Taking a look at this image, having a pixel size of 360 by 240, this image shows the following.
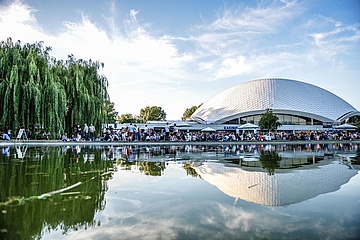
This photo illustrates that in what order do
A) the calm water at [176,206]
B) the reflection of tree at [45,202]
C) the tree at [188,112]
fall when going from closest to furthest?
the calm water at [176,206], the reflection of tree at [45,202], the tree at [188,112]

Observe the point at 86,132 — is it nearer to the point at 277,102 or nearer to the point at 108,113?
the point at 108,113

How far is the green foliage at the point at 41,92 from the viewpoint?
50.9 ft

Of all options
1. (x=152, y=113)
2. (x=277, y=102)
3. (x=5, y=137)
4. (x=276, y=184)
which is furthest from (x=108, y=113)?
(x=276, y=184)

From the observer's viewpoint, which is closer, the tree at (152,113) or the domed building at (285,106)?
the domed building at (285,106)

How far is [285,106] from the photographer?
5047 cm

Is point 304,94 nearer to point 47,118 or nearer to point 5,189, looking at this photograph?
point 47,118

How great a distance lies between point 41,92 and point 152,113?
59.9 meters

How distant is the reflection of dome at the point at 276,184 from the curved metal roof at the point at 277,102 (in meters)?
44.9

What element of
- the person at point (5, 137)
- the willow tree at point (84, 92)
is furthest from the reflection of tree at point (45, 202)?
the willow tree at point (84, 92)

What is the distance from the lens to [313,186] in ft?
16.9

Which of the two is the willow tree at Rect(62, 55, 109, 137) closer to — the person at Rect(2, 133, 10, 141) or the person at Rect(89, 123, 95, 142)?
the person at Rect(89, 123, 95, 142)

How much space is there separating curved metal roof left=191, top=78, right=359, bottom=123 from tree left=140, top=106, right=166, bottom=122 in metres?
19.4

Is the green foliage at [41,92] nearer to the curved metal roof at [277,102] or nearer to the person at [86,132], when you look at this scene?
the person at [86,132]

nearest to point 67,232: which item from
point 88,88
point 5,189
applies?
point 5,189
